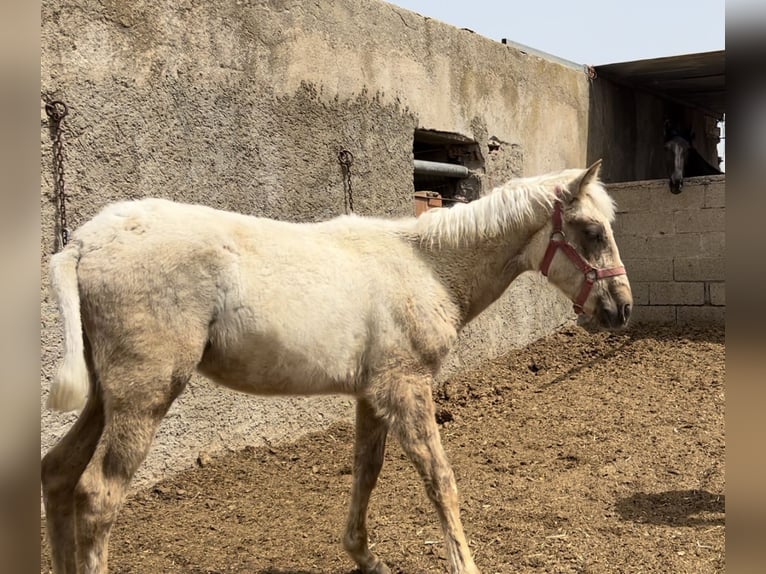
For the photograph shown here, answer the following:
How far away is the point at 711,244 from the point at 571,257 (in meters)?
5.62

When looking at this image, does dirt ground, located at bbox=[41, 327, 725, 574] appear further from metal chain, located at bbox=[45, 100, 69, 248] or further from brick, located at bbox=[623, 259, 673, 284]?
brick, located at bbox=[623, 259, 673, 284]

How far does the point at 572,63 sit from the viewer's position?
28.9ft

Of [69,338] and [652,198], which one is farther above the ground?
[652,198]

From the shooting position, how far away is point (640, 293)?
8.43m

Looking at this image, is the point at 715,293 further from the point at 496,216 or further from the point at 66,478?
the point at 66,478

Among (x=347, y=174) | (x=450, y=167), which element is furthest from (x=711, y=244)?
(x=347, y=174)

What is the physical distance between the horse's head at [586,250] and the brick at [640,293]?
546cm

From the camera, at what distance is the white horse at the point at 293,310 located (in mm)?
2457

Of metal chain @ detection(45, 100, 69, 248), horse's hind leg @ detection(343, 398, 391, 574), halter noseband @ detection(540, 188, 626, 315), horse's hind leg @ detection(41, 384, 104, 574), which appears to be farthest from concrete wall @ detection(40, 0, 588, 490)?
halter noseband @ detection(540, 188, 626, 315)

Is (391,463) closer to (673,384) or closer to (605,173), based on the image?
(673,384)

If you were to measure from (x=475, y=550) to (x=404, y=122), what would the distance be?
3839 millimetres

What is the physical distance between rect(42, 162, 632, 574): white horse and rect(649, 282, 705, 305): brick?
5.46 m

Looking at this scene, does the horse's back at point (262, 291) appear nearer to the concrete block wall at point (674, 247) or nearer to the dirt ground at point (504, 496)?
the dirt ground at point (504, 496)
